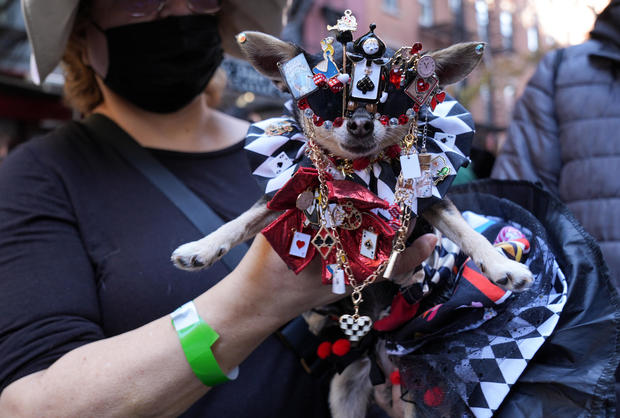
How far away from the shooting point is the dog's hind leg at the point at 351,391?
1722 millimetres

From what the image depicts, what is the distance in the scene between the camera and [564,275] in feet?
4.38

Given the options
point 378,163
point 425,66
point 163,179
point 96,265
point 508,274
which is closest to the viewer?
point 425,66

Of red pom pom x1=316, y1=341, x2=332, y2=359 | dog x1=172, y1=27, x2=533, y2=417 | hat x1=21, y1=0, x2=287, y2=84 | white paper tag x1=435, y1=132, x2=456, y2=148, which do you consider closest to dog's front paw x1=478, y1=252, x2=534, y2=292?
dog x1=172, y1=27, x2=533, y2=417

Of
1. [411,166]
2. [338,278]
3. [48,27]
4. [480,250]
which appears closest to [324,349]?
[338,278]

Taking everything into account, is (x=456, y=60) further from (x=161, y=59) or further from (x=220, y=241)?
(x=161, y=59)

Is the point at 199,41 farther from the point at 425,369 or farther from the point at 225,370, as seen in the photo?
the point at 425,369

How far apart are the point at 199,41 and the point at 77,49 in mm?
521

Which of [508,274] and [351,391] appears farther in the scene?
[351,391]

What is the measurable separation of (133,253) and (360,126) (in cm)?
80

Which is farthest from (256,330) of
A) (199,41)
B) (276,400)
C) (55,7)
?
(55,7)

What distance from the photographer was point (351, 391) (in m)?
1.75

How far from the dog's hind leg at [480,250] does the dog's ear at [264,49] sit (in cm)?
60

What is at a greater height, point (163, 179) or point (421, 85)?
point (421, 85)

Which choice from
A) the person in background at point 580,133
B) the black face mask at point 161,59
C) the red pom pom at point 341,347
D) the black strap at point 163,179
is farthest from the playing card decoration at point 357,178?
the person in background at point 580,133
